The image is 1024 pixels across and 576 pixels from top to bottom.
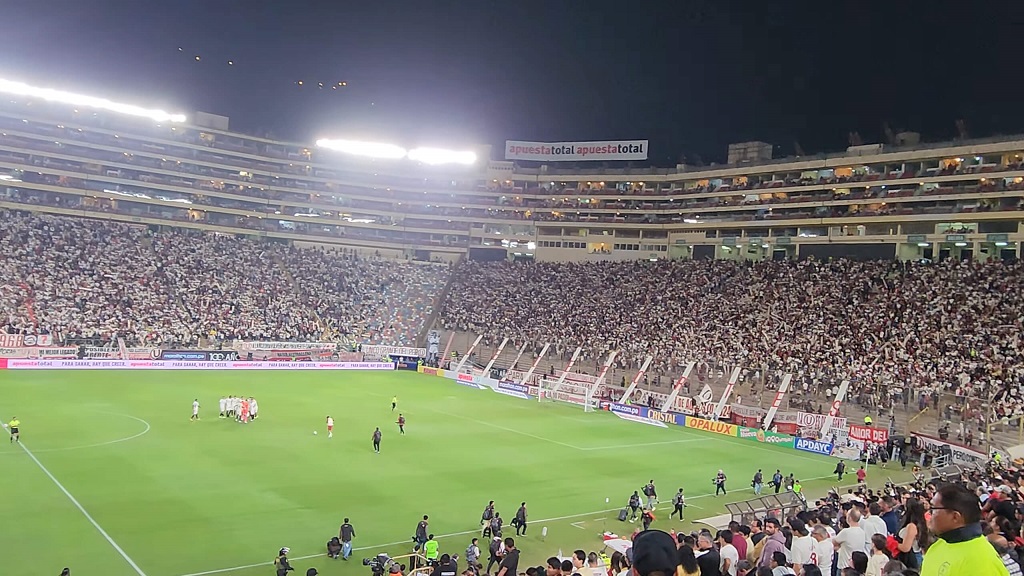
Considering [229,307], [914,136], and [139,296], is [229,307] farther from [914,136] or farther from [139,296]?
[914,136]

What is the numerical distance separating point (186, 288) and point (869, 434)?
59558 millimetres

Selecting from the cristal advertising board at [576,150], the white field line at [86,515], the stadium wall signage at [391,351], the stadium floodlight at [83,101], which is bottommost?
the white field line at [86,515]

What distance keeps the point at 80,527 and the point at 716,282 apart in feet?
204

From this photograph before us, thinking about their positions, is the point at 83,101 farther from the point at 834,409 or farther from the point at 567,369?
the point at 834,409

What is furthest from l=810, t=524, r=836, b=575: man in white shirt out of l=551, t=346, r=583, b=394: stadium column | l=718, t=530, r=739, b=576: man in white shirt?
l=551, t=346, r=583, b=394: stadium column

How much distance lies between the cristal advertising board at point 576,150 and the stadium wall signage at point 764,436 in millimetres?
54681

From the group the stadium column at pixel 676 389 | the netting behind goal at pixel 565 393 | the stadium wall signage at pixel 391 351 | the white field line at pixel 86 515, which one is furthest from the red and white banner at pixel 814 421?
the white field line at pixel 86 515

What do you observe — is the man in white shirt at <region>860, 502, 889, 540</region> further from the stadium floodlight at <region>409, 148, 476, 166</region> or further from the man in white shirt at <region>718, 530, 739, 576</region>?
the stadium floodlight at <region>409, 148, 476, 166</region>

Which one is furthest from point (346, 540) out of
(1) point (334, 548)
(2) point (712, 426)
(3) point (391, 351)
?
(3) point (391, 351)

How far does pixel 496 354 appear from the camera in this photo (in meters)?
70.4

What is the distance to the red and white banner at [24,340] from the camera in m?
55.7

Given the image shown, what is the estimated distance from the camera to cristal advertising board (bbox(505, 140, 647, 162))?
3885 inches

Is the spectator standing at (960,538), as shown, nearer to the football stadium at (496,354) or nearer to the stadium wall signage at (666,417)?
the football stadium at (496,354)

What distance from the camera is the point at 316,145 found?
10269 cm
